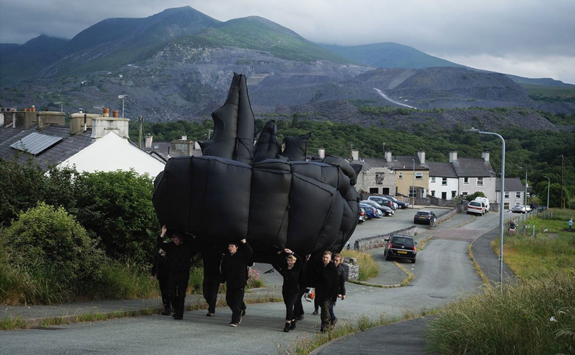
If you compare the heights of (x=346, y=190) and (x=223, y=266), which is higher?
(x=346, y=190)

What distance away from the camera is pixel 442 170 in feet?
376

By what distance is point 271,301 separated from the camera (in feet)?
70.2

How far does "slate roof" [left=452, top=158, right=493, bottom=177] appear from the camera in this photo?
116438 millimetres

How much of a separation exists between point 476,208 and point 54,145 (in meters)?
59.6

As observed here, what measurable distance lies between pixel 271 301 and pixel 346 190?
699 cm

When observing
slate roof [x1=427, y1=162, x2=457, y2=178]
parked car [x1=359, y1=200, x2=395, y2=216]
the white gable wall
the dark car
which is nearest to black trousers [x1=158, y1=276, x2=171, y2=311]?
the white gable wall

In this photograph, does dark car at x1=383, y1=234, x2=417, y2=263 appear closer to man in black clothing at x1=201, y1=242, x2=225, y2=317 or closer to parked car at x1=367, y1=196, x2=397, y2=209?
man in black clothing at x1=201, y1=242, x2=225, y2=317

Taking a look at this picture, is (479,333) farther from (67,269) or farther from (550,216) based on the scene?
(550,216)

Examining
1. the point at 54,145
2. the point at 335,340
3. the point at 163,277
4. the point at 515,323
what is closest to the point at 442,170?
the point at 54,145

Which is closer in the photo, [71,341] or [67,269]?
[71,341]

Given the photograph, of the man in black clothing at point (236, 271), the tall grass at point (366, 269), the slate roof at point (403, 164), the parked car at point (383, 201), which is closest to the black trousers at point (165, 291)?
the man in black clothing at point (236, 271)

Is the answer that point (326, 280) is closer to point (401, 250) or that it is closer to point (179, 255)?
point (179, 255)

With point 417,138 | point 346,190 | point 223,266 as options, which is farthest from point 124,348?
point 417,138

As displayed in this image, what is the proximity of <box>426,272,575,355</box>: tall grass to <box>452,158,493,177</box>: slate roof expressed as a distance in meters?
106
